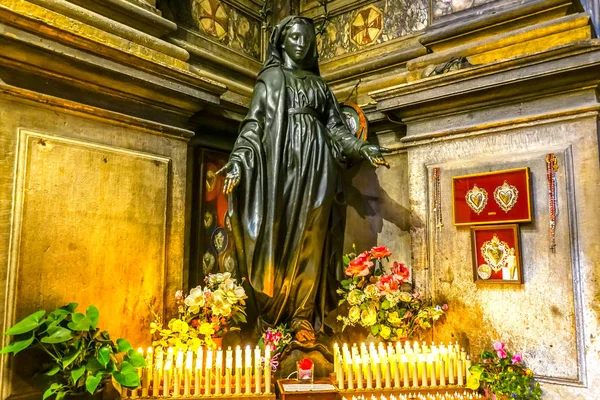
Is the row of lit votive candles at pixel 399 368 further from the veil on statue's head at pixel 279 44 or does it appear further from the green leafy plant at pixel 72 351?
the veil on statue's head at pixel 279 44

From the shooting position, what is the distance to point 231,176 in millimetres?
3062

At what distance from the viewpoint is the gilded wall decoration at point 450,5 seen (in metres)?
3.85

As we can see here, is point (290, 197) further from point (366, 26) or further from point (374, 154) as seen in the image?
point (366, 26)

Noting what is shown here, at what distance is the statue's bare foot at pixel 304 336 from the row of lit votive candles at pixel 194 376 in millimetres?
393

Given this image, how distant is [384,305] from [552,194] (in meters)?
1.36

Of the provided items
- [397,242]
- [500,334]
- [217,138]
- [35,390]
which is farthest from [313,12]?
[35,390]

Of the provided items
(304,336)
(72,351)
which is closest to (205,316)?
(304,336)

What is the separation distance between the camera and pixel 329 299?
3551 mm

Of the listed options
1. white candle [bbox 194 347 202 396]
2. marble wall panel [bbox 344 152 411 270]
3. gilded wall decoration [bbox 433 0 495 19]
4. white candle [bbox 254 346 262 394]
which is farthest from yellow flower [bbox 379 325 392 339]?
gilded wall decoration [bbox 433 0 495 19]

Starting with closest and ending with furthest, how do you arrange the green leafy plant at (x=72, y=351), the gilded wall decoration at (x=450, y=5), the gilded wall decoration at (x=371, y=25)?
1. the green leafy plant at (x=72, y=351)
2. the gilded wall decoration at (x=450, y=5)
3. the gilded wall decoration at (x=371, y=25)

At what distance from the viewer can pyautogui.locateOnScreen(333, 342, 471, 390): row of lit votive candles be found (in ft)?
9.49

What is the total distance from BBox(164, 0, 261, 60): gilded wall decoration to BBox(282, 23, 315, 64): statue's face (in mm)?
1225

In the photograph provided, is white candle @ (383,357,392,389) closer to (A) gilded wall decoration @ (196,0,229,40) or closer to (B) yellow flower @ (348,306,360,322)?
(B) yellow flower @ (348,306,360,322)

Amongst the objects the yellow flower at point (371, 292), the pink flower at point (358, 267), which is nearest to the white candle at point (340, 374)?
the yellow flower at point (371, 292)
